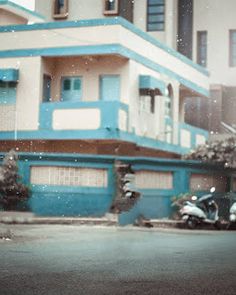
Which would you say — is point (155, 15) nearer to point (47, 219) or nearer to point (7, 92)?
point (7, 92)

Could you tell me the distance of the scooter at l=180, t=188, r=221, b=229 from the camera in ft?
53.9

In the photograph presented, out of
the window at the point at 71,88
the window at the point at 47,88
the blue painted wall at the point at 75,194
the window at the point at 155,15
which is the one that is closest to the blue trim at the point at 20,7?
the window at the point at 47,88

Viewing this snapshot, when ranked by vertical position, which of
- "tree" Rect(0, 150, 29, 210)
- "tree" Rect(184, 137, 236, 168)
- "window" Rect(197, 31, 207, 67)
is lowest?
"tree" Rect(0, 150, 29, 210)

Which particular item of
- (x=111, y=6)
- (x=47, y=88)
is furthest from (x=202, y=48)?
(x=47, y=88)

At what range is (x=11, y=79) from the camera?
2106 centimetres

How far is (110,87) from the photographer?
2131cm

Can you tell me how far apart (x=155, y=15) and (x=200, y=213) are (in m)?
13.3

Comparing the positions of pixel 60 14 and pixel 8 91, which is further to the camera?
pixel 60 14

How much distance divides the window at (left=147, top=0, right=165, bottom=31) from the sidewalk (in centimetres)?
1264

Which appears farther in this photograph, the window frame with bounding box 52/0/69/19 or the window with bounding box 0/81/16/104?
→ the window frame with bounding box 52/0/69/19

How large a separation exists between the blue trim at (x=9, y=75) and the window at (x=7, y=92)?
1.54ft

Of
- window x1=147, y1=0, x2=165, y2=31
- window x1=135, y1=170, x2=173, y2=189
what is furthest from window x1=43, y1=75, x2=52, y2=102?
window x1=147, y1=0, x2=165, y2=31

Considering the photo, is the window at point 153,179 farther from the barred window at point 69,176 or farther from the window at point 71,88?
the window at point 71,88

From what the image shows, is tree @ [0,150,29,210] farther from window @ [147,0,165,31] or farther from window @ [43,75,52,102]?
window @ [147,0,165,31]
